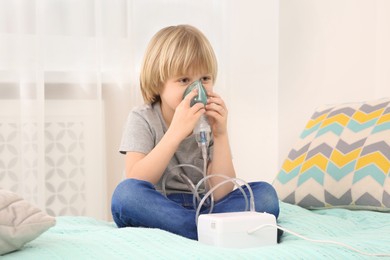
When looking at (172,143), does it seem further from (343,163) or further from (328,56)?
(328,56)

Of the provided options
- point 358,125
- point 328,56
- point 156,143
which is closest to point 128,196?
point 156,143

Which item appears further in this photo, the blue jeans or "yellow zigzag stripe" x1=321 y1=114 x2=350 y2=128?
"yellow zigzag stripe" x1=321 y1=114 x2=350 y2=128

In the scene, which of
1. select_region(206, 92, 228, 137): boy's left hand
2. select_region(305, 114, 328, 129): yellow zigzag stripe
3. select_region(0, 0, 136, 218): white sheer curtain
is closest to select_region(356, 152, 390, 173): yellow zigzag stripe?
select_region(305, 114, 328, 129): yellow zigzag stripe

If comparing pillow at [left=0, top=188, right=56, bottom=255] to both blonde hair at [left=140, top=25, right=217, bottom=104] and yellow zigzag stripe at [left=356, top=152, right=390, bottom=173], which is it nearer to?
blonde hair at [left=140, top=25, right=217, bottom=104]

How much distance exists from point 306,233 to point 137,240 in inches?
14.2

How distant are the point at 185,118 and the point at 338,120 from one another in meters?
0.50

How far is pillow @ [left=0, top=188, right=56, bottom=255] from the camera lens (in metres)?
0.86

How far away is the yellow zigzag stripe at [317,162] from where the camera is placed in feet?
5.09

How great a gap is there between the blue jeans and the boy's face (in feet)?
0.93

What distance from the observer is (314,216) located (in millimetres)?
1314

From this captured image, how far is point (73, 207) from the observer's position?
2043mm

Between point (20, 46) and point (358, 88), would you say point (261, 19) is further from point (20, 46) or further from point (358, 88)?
point (20, 46)

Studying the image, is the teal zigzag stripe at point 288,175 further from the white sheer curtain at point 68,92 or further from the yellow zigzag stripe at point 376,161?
the white sheer curtain at point 68,92

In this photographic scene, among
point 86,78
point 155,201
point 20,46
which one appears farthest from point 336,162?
point 20,46
